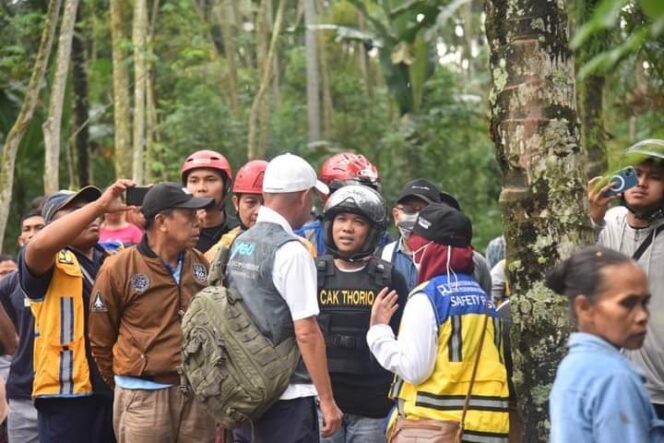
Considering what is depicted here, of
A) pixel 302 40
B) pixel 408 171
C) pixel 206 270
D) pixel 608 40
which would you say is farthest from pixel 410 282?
pixel 302 40

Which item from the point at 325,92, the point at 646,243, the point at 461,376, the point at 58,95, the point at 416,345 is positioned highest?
the point at 325,92

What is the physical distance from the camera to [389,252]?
7.71m

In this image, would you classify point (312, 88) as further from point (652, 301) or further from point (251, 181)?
point (652, 301)

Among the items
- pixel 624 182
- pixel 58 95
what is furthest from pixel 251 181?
pixel 58 95

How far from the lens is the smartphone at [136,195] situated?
7.08 metres

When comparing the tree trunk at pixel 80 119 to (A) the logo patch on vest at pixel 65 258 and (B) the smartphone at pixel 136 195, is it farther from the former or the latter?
(B) the smartphone at pixel 136 195

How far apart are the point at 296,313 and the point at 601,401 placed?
276 centimetres

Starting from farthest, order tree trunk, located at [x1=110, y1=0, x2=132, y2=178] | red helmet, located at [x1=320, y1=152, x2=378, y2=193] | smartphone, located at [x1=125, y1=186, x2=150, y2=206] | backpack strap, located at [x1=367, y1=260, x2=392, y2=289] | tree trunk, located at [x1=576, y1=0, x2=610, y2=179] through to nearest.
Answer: tree trunk, located at [x1=110, y1=0, x2=132, y2=178], tree trunk, located at [x1=576, y1=0, x2=610, y2=179], red helmet, located at [x1=320, y1=152, x2=378, y2=193], smartphone, located at [x1=125, y1=186, x2=150, y2=206], backpack strap, located at [x1=367, y1=260, x2=392, y2=289]

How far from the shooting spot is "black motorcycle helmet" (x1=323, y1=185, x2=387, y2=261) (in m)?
7.04

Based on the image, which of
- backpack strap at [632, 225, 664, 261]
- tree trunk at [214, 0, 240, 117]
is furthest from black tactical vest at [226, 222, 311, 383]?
tree trunk at [214, 0, 240, 117]

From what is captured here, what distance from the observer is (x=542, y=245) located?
5543mm

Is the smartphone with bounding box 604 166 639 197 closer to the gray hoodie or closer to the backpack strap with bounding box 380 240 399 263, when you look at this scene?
the gray hoodie

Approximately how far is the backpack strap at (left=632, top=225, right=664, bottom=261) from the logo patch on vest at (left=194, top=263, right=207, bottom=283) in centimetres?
252

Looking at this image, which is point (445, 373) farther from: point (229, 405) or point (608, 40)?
point (608, 40)
